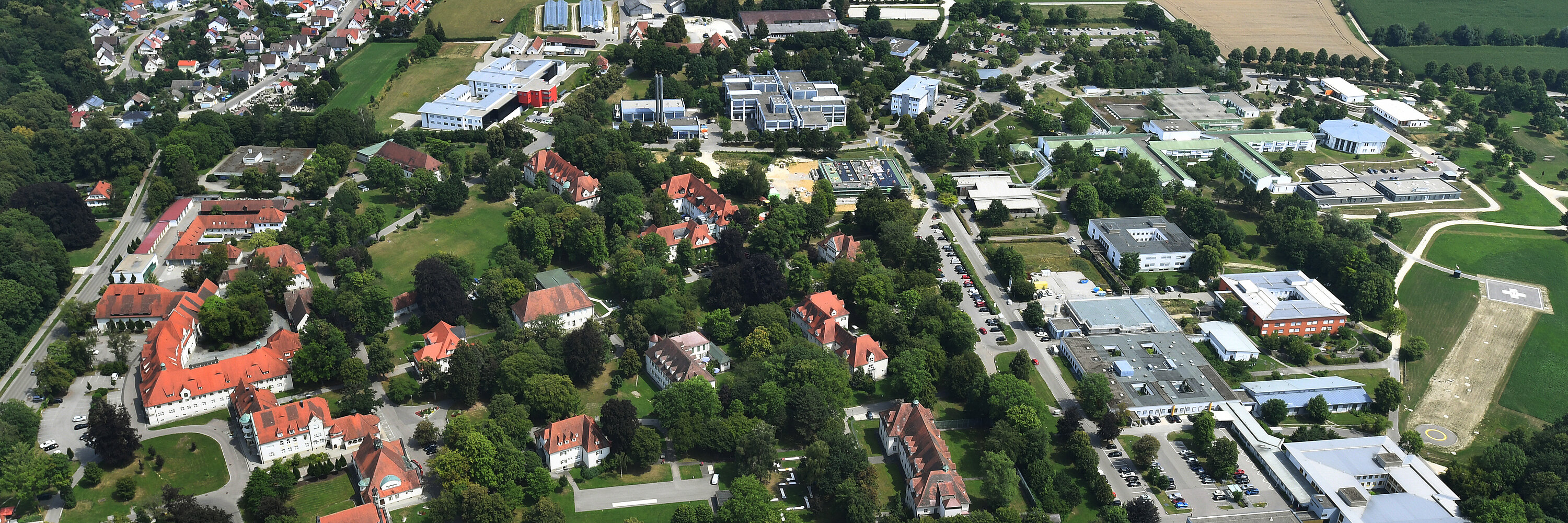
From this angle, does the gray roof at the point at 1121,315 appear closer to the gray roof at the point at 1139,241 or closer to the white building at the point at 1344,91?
the gray roof at the point at 1139,241

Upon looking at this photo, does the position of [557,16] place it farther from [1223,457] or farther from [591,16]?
[1223,457]

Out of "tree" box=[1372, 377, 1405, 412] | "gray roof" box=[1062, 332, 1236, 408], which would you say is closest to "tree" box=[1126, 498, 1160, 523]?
"gray roof" box=[1062, 332, 1236, 408]

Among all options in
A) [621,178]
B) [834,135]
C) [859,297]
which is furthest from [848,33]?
[859,297]

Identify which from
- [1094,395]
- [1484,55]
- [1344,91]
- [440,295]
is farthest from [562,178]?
[1484,55]

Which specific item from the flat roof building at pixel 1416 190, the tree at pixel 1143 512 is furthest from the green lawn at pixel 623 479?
the flat roof building at pixel 1416 190

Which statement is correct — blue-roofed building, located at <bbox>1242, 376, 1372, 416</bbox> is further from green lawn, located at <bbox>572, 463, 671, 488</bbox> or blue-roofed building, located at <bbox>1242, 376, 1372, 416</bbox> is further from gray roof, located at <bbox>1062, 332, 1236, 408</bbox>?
green lawn, located at <bbox>572, 463, 671, 488</bbox>

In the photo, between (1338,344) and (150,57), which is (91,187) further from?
(1338,344)
